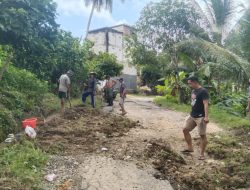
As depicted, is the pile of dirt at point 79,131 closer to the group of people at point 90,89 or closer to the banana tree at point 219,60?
the group of people at point 90,89

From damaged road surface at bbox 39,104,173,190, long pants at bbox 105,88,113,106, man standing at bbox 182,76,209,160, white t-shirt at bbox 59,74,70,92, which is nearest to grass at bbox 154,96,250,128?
long pants at bbox 105,88,113,106

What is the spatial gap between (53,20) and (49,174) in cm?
961

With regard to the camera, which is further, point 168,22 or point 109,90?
point 168,22

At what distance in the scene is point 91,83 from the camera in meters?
16.5

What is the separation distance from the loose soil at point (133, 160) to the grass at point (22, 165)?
21 cm

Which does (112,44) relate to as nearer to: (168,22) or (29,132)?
(168,22)

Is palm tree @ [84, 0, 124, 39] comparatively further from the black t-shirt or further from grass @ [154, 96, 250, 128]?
the black t-shirt

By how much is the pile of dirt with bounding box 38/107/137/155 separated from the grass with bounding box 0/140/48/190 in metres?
0.63

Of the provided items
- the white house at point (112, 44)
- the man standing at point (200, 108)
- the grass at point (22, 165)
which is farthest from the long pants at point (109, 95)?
the white house at point (112, 44)

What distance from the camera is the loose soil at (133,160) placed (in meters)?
6.74

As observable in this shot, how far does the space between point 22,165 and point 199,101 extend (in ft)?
13.1

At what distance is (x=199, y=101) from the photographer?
8812 millimetres

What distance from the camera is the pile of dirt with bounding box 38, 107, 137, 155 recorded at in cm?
852

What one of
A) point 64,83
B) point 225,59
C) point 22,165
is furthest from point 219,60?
point 22,165
